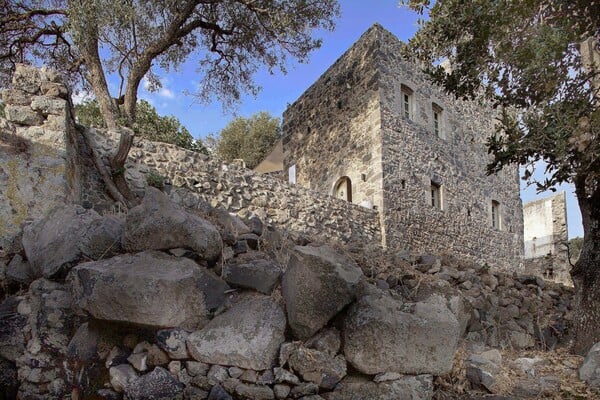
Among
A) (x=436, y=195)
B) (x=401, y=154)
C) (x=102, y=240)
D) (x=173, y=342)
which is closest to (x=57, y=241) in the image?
(x=102, y=240)

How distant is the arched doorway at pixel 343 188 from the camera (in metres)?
11.7

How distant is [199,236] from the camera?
10.4 feet

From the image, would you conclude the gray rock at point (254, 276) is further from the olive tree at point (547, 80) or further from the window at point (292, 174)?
the window at point (292, 174)

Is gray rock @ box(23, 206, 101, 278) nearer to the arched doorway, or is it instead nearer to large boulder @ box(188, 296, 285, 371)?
large boulder @ box(188, 296, 285, 371)

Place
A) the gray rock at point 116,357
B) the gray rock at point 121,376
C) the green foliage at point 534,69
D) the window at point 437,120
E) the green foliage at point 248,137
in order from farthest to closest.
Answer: the green foliage at point 248,137
the window at point 437,120
the green foliage at point 534,69
the gray rock at point 116,357
the gray rock at point 121,376

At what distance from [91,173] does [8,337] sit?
12.9ft

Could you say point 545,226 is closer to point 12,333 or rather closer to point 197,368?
point 197,368

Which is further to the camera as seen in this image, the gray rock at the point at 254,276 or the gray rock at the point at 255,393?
the gray rock at the point at 254,276

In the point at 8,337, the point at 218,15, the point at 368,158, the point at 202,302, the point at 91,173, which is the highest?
the point at 218,15

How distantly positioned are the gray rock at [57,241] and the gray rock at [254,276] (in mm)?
1136

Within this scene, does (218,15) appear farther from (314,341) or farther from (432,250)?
(314,341)

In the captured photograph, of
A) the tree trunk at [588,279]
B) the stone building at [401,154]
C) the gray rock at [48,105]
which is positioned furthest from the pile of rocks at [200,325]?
the stone building at [401,154]

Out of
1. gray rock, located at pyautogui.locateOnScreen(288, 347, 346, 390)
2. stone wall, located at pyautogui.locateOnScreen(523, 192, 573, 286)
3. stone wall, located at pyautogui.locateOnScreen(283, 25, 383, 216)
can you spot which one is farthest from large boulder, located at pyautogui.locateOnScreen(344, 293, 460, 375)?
stone wall, located at pyautogui.locateOnScreen(523, 192, 573, 286)

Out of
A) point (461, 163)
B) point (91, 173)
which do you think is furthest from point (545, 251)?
point (91, 173)
